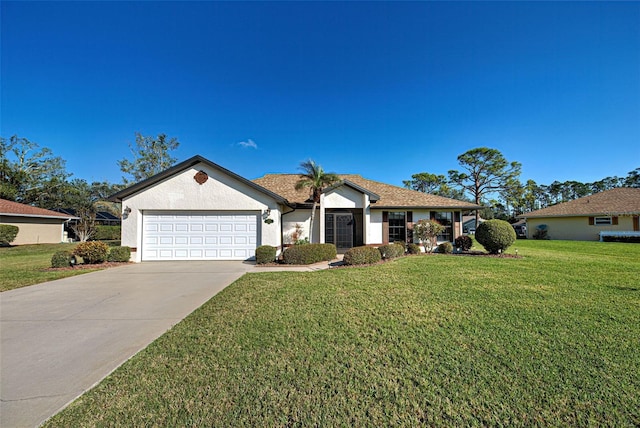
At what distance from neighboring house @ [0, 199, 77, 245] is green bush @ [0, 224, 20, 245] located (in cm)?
77

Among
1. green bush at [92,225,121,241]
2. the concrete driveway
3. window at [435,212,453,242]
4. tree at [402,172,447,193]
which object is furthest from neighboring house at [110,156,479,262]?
tree at [402,172,447,193]

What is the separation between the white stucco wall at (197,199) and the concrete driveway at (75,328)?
11.9 feet

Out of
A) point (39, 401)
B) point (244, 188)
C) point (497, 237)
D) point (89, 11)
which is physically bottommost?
point (39, 401)

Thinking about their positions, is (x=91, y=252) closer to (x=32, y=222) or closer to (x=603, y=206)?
(x=32, y=222)

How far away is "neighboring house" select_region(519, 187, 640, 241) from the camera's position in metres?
21.8

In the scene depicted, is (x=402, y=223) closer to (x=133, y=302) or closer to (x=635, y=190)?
(x=133, y=302)

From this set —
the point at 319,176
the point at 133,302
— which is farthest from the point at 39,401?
the point at 319,176

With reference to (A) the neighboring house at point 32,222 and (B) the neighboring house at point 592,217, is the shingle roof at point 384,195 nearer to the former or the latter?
(B) the neighboring house at point 592,217

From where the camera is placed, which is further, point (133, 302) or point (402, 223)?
point (402, 223)

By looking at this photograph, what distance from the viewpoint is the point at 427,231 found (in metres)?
13.5

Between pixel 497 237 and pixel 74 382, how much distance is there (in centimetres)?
1530

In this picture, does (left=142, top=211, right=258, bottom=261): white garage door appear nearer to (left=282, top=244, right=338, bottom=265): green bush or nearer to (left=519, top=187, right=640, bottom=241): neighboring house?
(left=282, top=244, right=338, bottom=265): green bush

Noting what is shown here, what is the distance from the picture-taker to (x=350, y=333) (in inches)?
154

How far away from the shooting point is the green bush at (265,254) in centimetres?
1087
